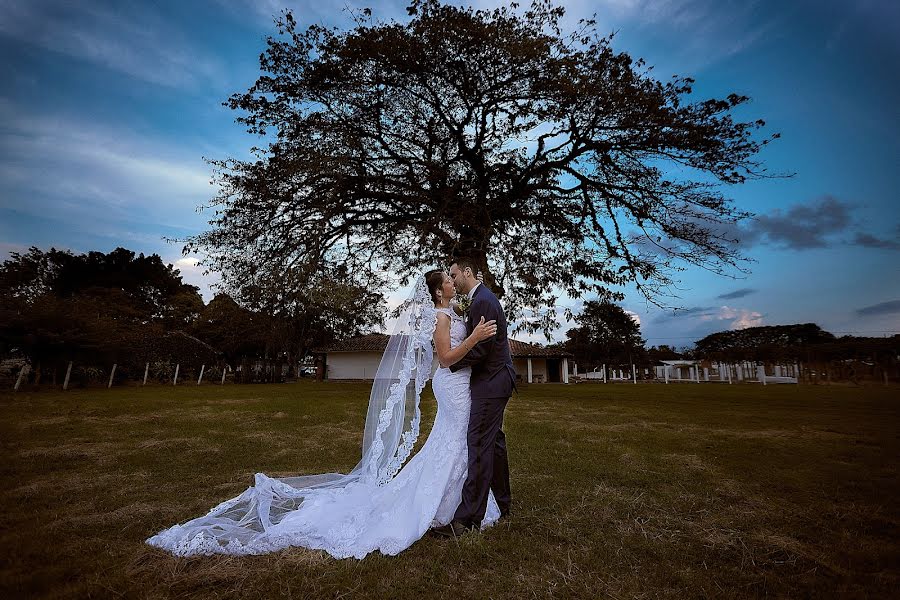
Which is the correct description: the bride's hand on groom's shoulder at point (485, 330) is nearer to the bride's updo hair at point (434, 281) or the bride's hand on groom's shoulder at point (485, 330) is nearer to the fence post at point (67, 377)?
the bride's updo hair at point (434, 281)

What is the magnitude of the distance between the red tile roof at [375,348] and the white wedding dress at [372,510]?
40183 mm

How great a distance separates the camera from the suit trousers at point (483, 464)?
3912 mm

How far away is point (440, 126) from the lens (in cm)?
1606

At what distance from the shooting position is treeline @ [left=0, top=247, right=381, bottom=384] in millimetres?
16359

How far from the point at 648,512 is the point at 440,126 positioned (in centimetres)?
1437

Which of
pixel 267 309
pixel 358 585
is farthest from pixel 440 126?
pixel 358 585

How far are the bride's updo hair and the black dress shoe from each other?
1968mm

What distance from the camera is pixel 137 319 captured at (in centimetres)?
3497

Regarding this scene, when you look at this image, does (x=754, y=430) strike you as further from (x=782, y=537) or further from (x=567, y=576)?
(x=567, y=576)

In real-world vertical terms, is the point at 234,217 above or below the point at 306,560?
above

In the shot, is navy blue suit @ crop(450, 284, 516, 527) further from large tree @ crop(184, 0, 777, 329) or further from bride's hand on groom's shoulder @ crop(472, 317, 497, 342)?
large tree @ crop(184, 0, 777, 329)

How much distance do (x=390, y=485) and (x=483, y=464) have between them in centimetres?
86

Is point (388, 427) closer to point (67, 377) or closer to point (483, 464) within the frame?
point (483, 464)

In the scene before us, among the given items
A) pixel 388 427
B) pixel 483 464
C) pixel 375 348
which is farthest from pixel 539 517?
pixel 375 348
